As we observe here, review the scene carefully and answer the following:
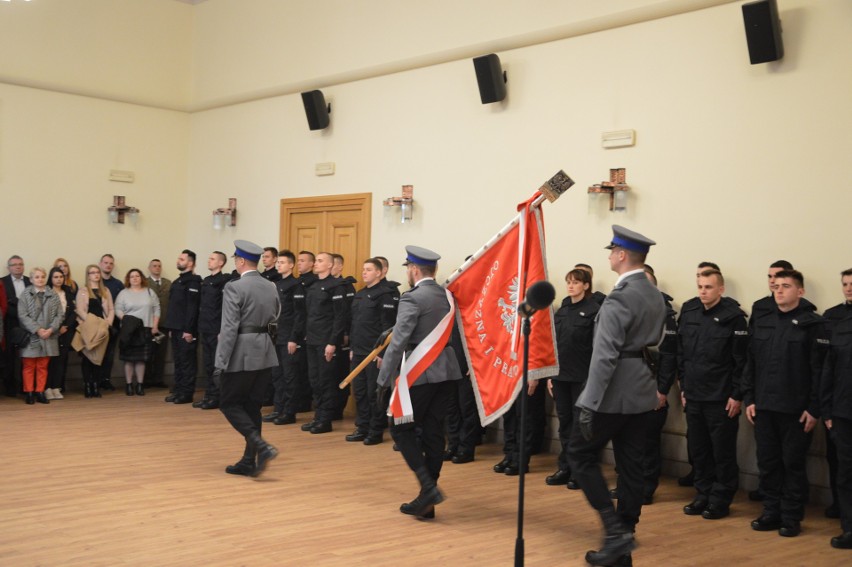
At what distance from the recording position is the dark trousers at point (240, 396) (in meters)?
6.48

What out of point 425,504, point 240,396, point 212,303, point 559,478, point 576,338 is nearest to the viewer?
point 425,504

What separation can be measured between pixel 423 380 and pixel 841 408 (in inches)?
96.4

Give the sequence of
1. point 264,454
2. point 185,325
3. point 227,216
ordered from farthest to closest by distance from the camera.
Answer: point 227,216
point 185,325
point 264,454

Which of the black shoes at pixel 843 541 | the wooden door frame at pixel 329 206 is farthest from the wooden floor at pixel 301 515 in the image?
the wooden door frame at pixel 329 206

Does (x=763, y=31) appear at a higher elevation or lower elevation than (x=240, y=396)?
higher

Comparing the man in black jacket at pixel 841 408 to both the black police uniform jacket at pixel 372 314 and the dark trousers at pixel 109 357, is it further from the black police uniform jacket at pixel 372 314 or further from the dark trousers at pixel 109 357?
the dark trousers at pixel 109 357

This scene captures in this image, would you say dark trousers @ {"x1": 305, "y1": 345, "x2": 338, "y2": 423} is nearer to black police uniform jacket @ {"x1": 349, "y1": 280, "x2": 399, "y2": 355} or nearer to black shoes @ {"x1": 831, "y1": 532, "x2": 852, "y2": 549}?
black police uniform jacket @ {"x1": 349, "y1": 280, "x2": 399, "y2": 355}

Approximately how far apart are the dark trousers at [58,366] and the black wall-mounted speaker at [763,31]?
7.86 metres

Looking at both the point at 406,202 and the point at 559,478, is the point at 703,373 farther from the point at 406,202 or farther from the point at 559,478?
the point at 406,202

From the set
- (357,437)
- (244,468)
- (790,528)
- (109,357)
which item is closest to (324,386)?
(357,437)

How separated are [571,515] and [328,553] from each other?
1801mm

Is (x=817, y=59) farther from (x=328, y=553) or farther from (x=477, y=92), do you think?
(x=328, y=553)

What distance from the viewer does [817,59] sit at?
6445 millimetres

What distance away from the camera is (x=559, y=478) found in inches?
267
